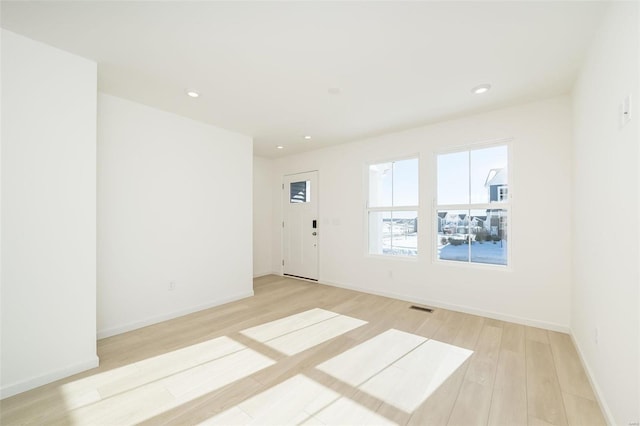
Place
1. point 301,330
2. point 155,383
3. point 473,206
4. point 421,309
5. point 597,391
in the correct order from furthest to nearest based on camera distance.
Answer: point 421,309
point 473,206
point 301,330
point 155,383
point 597,391

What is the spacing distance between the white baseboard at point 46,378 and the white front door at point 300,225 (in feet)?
11.9

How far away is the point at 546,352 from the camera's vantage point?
2494mm

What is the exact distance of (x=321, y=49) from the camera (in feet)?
7.01

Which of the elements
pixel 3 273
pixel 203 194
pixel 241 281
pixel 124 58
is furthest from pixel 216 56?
pixel 241 281

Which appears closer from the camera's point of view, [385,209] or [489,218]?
[489,218]

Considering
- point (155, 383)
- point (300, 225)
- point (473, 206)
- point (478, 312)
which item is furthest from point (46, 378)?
point (473, 206)

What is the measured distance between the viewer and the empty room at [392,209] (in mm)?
1725

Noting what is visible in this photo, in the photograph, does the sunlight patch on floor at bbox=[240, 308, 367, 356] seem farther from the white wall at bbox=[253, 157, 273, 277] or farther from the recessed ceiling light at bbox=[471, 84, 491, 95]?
the recessed ceiling light at bbox=[471, 84, 491, 95]

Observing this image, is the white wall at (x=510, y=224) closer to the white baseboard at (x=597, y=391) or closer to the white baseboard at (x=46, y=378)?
the white baseboard at (x=597, y=391)

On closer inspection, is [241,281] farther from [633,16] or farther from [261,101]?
[633,16]

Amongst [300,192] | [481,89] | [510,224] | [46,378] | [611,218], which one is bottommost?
[46,378]

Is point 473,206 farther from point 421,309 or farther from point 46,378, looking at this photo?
point 46,378

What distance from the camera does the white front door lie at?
5.38 m

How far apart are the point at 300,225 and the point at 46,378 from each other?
4109 mm
